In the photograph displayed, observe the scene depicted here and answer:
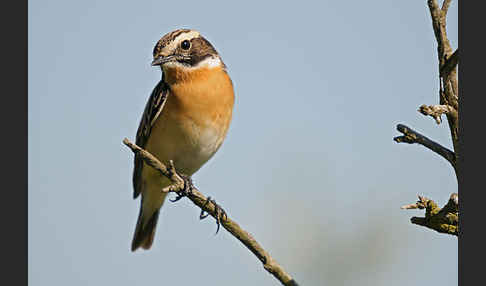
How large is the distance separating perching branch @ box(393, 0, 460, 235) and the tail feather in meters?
6.24

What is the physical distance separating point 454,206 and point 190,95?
4161mm

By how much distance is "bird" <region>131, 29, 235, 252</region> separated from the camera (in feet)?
20.8

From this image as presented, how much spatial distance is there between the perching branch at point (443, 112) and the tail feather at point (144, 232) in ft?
20.5

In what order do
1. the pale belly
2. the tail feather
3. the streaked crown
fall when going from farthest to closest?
the tail feather < the pale belly < the streaked crown

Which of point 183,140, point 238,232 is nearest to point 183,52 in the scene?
point 183,140

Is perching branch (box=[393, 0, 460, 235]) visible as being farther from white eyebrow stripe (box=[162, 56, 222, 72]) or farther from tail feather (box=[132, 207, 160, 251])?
tail feather (box=[132, 207, 160, 251])

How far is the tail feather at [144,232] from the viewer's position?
8.57m

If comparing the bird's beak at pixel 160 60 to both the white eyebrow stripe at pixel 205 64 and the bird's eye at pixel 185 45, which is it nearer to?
the white eyebrow stripe at pixel 205 64

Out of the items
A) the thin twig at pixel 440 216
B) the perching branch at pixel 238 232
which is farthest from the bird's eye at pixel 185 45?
the thin twig at pixel 440 216

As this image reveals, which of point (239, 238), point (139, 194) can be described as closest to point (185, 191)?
point (239, 238)

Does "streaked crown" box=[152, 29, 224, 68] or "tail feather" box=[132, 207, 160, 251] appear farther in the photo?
"tail feather" box=[132, 207, 160, 251]

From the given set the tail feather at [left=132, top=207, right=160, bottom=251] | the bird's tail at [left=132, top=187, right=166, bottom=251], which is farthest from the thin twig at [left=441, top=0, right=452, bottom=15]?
the tail feather at [left=132, top=207, right=160, bottom=251]

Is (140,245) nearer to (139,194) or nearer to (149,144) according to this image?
(139,194)

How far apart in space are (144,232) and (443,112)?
6.60m
